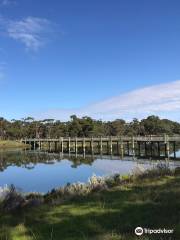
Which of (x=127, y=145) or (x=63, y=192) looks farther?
(x=127, y=145)

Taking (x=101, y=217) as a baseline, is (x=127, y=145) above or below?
above

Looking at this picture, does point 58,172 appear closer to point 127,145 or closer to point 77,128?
point 127,145

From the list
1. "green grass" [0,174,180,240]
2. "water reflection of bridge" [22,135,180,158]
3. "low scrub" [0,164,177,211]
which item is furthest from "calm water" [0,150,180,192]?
"green grass" [0,174,180,240]

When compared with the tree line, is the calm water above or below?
below

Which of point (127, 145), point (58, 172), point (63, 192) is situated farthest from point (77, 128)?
point (63, 192)

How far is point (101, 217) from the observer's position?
805cm

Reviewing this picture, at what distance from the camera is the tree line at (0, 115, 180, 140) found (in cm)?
12175

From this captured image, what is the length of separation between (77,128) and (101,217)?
112392 millimetres

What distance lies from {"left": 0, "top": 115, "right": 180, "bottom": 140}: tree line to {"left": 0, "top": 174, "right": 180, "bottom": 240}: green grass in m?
110

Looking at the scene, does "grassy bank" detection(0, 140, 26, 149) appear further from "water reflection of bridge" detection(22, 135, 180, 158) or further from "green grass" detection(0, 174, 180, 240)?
"green grass" detection(0, 174, 180, 240)

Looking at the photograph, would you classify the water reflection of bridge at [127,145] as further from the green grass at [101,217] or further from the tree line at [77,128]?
the green grass at [101,217]

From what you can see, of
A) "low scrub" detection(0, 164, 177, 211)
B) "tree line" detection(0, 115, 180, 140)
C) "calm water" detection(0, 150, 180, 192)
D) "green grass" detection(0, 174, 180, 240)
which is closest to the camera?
"green grass" detection(0, 174, 180, 240)

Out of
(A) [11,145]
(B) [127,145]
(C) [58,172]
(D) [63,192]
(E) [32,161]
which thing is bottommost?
(C) [58,172]

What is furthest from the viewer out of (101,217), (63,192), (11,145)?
(11,145)
